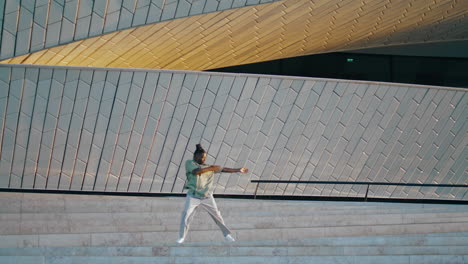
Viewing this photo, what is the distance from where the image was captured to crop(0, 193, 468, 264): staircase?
1367 centimetres

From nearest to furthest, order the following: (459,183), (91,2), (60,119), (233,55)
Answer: (91,2), (60,119), (233,55), (459,183)

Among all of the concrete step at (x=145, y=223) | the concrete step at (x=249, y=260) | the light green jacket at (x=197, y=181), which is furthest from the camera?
the concrete step at (x=145, y=223)

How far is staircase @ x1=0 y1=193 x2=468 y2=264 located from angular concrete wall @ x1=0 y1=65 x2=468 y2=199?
596mm

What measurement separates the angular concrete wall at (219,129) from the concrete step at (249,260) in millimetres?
1513

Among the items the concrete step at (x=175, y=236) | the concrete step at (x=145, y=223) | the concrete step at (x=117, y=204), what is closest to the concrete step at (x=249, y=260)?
the concrete step at (x=175, y=236)

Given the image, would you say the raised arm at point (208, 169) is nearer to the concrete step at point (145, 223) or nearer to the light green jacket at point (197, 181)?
the light green jacket at point (197, 181)

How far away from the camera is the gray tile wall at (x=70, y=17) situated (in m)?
12.8

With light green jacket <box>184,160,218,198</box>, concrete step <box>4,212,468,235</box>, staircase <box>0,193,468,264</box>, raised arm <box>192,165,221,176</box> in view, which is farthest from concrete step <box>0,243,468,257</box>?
raised arm <box>192,165,221,176</box>

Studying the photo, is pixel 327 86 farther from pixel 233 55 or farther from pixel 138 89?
pixel 138 89

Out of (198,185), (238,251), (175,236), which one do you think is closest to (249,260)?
(238,251)

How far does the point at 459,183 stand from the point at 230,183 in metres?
5.63

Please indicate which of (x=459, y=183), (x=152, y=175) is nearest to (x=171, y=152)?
(x=152, y=175)

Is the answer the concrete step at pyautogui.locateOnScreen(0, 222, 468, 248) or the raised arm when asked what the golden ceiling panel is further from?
the raised arm

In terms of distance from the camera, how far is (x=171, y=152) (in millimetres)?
14766
